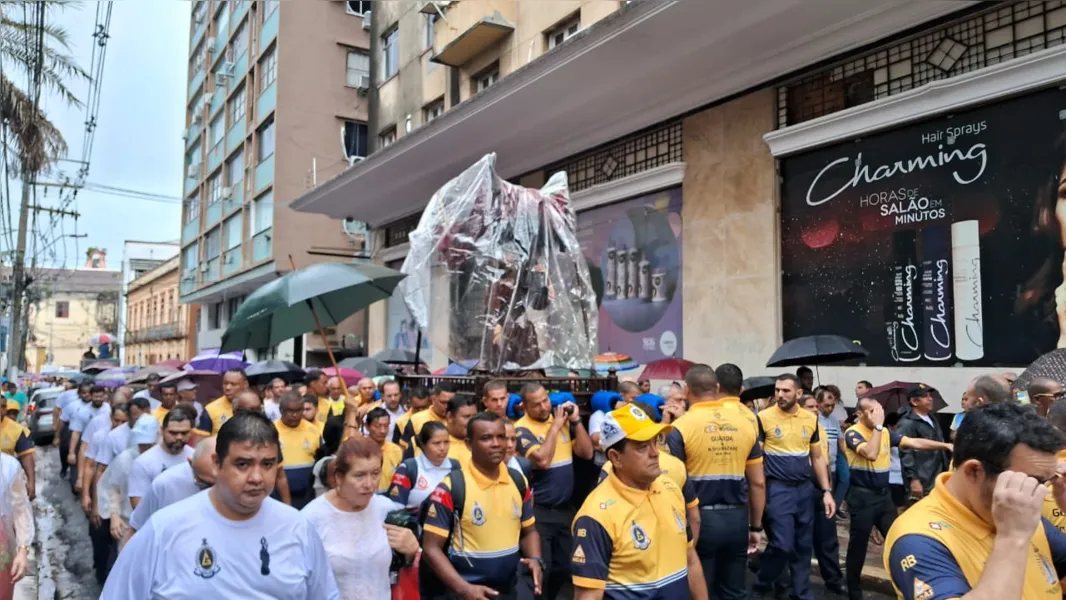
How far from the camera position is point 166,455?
5645 millimetres

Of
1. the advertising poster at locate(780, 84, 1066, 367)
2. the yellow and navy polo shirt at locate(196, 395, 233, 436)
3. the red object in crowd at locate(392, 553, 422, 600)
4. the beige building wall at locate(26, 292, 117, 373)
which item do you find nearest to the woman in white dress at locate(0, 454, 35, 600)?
the red object in crowd at locate(392, 553, 422, 600)

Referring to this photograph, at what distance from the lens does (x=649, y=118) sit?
13844 millimetres

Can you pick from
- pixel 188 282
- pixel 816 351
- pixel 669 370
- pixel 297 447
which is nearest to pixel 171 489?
pixel 297 447

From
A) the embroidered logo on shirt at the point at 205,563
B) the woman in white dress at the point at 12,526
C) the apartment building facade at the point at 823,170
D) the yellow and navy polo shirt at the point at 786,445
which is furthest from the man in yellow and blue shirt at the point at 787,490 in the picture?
the woman in white dress at the point at 12,526

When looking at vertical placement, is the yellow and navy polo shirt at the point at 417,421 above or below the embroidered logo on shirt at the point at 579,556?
above

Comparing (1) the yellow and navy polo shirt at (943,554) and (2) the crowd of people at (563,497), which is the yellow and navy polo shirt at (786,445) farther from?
(1) the yellow and navy polo shirt at (943,554)

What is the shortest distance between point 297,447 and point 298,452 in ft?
0.15

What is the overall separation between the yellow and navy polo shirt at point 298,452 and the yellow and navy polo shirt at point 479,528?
3.11m

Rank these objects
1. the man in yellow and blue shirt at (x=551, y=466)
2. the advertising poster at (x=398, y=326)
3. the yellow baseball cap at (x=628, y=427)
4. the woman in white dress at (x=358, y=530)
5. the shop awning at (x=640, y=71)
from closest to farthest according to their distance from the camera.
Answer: the yellow baseball cap at (x=628, y=427) → the woman in white dress at (x=358, y=530) → the man in yellow and blue shirt at (x=551, y=466) → the shop awning at (x=640, y=71) → the advertising poster at (x=398, y=326)

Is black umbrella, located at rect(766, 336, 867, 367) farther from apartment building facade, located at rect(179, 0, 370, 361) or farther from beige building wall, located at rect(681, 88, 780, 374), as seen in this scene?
apartment building facade, located at rect(179, 0, 370, 361)

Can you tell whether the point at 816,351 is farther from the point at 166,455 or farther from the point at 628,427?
the point at 166,455

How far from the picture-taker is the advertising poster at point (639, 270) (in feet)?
44.4

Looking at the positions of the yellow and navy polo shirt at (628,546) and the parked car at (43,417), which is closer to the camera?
the yellow and navy polo shirt at (628,546)

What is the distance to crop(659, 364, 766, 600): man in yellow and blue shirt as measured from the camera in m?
5.68
